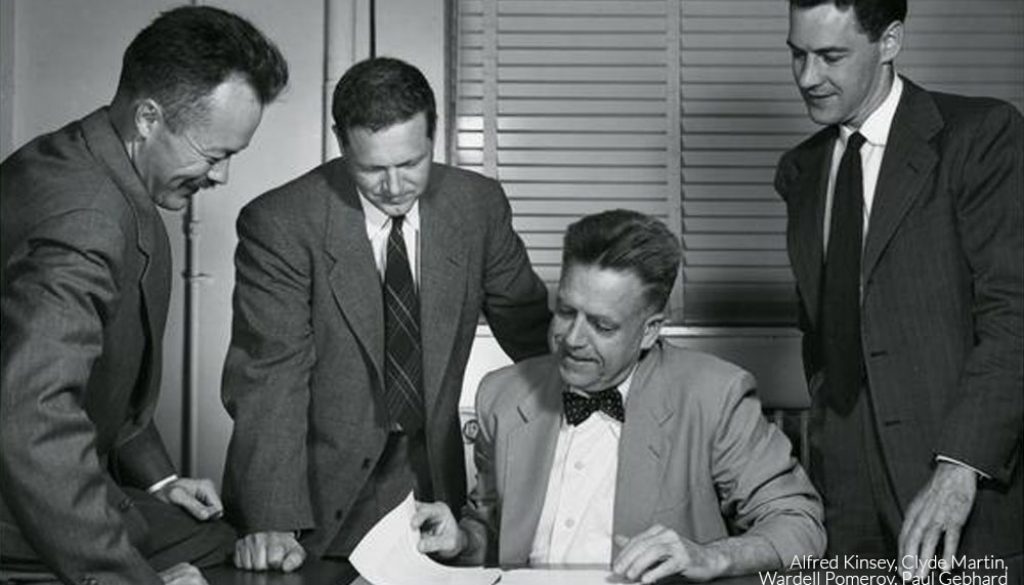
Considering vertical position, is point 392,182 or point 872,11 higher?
point 872,11

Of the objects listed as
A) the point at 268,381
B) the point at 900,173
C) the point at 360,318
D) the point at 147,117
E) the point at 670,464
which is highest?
the point at 147,117

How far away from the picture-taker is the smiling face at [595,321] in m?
2.58

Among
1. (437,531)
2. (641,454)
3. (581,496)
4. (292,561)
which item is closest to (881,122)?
(641,454)

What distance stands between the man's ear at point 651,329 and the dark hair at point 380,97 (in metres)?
0.60

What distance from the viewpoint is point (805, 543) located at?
2387mm

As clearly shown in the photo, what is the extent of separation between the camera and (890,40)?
8.89 feet

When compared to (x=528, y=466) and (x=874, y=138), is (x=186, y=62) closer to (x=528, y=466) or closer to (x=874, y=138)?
(x=528, y=466)

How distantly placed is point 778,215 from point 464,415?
1.09 m

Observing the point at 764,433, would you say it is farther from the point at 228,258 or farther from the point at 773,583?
the point at 228,258

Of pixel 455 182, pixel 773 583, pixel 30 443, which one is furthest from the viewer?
pixel 455 182

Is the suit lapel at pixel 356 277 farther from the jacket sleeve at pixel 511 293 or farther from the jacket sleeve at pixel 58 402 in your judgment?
the jacket sleeve at pixel 58 402

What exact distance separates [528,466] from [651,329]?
350mm

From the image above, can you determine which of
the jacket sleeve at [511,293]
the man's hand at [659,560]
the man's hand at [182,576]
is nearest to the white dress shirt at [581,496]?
the man's hand at [659,560]

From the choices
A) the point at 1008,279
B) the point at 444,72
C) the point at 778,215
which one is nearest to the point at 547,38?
the point at 444,72
